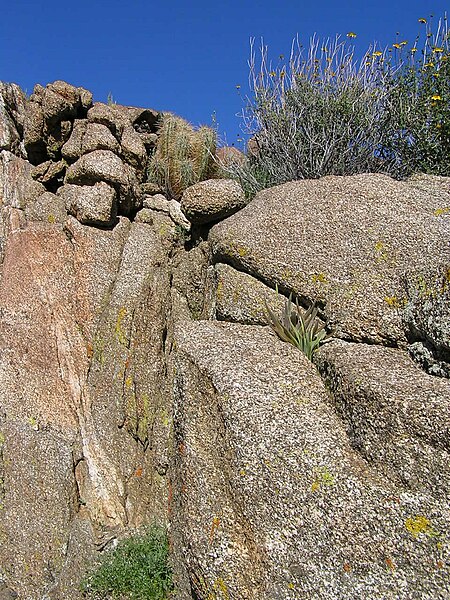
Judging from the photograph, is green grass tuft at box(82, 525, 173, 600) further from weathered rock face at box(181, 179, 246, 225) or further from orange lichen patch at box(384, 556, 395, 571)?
weathered rock face at box(181, 179, 246, 225)

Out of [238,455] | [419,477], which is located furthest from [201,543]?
[419,477]

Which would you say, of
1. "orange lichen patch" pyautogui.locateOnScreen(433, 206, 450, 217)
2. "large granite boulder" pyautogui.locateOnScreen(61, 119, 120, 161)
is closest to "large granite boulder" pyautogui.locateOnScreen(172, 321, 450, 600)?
"orange lichen patch" pyautogui.locateOnScreen(433, 206, 450, 217)

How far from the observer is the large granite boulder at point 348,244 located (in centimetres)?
664

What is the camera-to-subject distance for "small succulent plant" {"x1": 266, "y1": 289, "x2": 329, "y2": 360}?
261 inches

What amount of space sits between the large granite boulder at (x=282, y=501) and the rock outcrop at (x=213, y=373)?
0.05 feet

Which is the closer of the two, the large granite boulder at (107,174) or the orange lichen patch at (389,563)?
the orange lichen patch at (389,563)

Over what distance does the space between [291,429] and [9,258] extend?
6.07 metres

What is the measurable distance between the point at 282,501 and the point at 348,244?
139 inches

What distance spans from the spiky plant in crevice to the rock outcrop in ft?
1.21

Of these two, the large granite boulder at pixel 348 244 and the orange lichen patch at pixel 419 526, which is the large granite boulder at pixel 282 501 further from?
the large granite boulder at pixel 348 244

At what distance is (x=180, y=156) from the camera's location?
11484 mm

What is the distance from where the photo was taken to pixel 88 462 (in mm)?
7996

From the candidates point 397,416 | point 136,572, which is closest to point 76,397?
point 136,572

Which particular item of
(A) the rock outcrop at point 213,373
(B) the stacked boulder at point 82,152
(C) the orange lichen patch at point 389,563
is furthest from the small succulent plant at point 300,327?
(B) the stacked boulder at point 82,152
